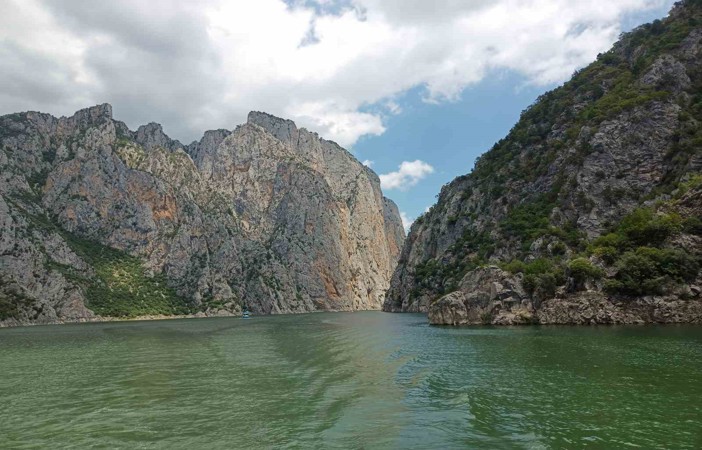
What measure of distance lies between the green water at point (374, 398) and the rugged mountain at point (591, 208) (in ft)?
68.3

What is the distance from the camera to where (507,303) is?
7619 centimetres

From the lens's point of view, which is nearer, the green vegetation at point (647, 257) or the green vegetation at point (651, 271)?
the green vegetation at point (651, 271)

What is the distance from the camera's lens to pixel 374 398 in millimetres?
26531

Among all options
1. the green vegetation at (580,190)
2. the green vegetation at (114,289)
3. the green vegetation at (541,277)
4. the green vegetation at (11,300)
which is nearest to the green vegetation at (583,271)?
the green vegetation at (580,190)

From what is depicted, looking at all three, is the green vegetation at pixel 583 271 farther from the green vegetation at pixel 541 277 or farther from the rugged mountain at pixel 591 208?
the green vegetation at pixel 541 277

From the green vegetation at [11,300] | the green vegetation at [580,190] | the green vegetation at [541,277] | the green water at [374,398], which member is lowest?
the green water at [374,398]

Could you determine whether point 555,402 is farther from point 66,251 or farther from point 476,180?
point 66,251

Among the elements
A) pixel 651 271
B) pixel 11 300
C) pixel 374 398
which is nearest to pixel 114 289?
pixel 11 300

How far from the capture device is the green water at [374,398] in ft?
63.1

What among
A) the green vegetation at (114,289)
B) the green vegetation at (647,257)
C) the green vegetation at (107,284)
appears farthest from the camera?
the green vegetation at (114,289)

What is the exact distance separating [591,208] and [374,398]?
85.4 meters

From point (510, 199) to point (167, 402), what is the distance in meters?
113

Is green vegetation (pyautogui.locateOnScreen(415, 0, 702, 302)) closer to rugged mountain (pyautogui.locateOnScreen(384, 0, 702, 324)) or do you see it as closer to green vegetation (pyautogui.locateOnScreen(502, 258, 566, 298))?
green vegetation (pyautogui.locateOnScreen(502, 258, 566, 298))

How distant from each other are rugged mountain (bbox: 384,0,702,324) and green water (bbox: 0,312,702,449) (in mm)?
20823
